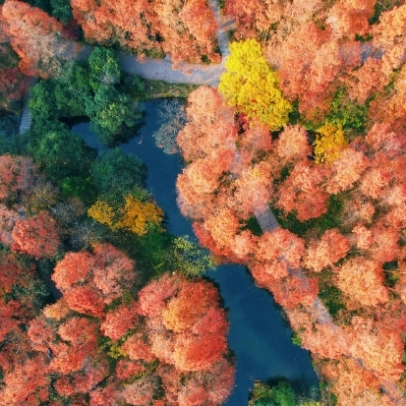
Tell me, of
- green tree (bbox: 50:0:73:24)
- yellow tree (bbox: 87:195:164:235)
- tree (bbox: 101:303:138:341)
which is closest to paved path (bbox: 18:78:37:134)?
green tree (bbox: 50:0:73:24)

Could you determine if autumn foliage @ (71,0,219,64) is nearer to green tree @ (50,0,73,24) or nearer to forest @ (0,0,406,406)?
forest @ (0,0,406,406)

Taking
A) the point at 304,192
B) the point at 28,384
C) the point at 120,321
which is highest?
the point at 304,192

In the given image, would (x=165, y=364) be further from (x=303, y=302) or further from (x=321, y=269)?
(x=321, y=269)

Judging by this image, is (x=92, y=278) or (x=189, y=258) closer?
(x=92, y=278)

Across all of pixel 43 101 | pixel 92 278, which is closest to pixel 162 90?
pixel 43 101

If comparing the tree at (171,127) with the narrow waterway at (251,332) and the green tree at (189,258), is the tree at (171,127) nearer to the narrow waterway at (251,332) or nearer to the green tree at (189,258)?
the narrow waterway at (251,332)

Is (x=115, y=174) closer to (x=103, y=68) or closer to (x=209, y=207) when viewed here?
(x=209, y=207)
